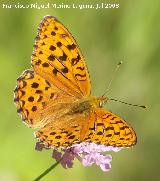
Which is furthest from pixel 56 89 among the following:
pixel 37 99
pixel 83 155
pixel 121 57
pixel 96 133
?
pixel 121 57

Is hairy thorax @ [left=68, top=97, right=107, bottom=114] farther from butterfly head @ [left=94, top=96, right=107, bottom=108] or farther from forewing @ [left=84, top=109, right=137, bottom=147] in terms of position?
forewing @ [left=84, top=109, right=137, bottom=147]

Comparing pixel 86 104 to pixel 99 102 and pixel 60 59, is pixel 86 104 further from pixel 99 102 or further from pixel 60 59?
pixel 60 59

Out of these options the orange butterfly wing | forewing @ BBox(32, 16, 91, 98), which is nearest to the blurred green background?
forewing @ BBox(32, 16, 91, 98)

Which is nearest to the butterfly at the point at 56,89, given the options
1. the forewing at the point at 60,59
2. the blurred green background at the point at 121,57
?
the forewing at the point at 60,59

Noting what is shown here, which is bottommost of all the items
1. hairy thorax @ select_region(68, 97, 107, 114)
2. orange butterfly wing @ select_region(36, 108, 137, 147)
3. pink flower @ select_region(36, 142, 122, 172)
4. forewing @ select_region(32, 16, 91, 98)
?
pink flower @ select_region(36, 142, 122, 172)

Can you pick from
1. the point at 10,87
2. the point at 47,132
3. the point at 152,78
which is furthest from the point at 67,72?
the point at 152,78

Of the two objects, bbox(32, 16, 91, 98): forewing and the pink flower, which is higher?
bbox(32, 16, 91, 98): forewing

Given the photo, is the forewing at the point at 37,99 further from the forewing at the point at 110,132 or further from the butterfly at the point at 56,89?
the forewing at the point at 110,132
